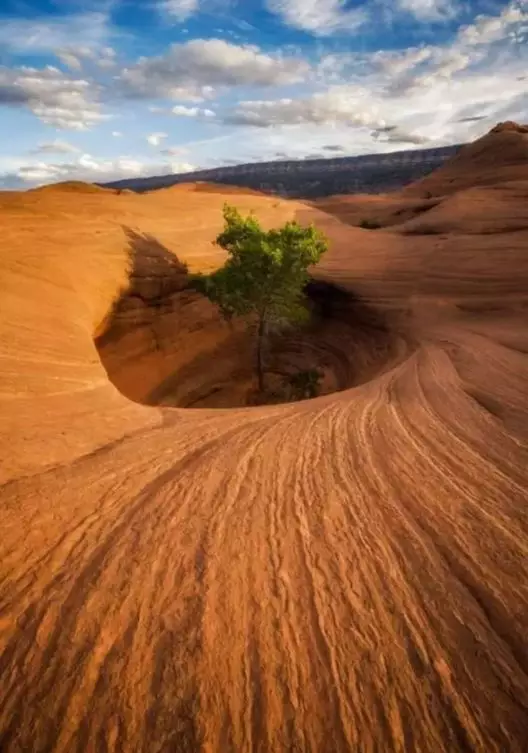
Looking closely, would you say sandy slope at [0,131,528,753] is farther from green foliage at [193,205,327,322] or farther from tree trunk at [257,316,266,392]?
tree trunk at [257,316,266,392]

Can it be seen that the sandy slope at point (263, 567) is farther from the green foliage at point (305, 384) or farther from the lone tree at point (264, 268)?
the lone tree at point (264, 268)

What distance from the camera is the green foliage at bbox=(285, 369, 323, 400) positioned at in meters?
19.6

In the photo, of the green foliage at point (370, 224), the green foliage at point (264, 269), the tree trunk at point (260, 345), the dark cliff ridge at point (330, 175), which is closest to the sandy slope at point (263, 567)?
the green foliage at point (264, 269)

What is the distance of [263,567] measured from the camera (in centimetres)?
455

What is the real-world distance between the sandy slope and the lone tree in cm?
933

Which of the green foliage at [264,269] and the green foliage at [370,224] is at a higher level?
the green foliage at [370,224]

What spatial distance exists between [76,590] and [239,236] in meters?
17.0

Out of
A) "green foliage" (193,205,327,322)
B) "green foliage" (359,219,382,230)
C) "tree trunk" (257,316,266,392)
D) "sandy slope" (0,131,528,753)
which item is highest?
"green foliage" (359,219,382,230)

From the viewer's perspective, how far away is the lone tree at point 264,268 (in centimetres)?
1827

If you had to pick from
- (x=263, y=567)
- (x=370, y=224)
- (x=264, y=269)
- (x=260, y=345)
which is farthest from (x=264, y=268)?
(x=370, y=224)

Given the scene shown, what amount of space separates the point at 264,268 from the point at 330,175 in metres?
162

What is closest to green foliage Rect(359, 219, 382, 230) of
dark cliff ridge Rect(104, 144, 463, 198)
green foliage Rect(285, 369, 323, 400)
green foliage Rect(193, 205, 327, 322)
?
green foliage Rect(193, 205, 327, 322)

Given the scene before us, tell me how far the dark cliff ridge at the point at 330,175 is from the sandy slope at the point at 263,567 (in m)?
128

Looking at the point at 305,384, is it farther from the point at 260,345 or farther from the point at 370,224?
the point at 370,224
